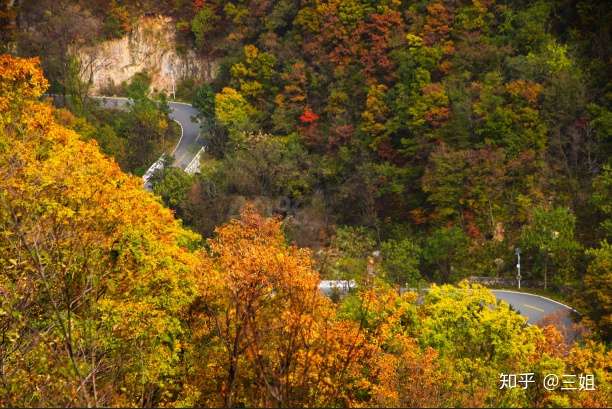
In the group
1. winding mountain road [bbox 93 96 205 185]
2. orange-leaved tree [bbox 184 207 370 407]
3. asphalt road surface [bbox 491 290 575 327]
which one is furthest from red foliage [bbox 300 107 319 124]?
orange-leaved tree [bbox 184 207 370 407]

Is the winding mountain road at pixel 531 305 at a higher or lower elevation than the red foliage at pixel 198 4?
lower

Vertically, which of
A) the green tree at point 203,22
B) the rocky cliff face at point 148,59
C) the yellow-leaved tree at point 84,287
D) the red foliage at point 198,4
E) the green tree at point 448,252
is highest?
the red foliage at point 198,4

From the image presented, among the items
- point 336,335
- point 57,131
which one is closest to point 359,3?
point 57,131

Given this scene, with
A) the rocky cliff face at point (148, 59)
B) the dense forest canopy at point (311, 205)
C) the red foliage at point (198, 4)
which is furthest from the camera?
the rocky cliff face at point (148, 59)

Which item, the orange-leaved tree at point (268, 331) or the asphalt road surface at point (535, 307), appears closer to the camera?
the orange-leaved tree at point (268, 331)

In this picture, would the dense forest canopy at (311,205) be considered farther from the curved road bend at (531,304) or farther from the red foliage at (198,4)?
the curved road bend at (531,304)

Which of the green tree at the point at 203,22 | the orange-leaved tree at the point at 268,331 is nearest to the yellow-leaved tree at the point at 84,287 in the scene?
the orange-leaved tree at the point at 268,331
